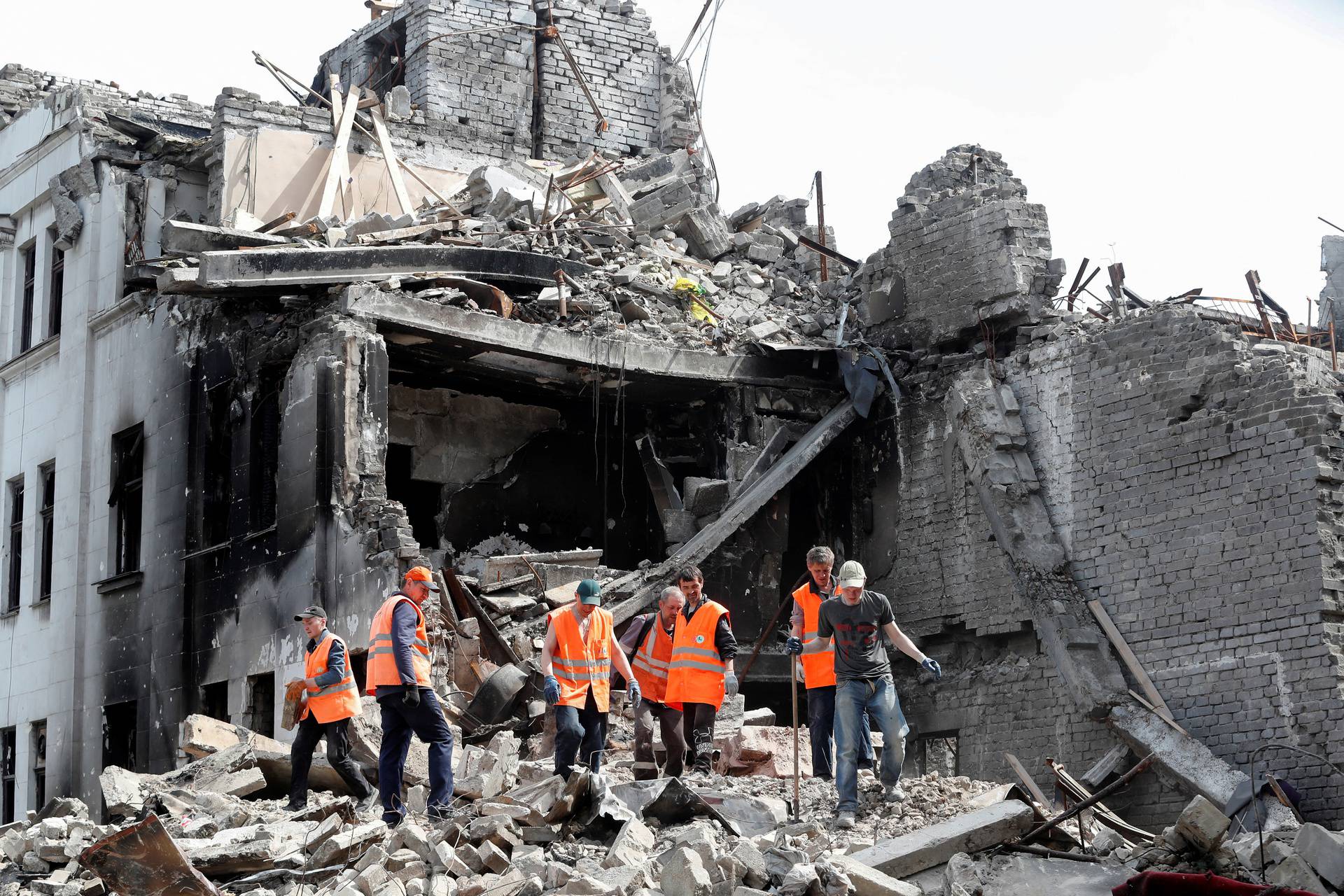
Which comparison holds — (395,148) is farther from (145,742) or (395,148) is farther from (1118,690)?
(1118,690)

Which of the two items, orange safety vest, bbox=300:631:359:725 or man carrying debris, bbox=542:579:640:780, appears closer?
man carrying debris, bbox=542:579:640:780

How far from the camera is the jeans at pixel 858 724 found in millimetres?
8750

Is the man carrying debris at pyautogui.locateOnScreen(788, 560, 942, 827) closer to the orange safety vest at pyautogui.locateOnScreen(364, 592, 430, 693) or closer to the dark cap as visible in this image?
the dark cap

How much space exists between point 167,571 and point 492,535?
3.21 meters

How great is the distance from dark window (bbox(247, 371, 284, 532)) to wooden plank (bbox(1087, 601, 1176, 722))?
716 centimetres

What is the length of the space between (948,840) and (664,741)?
2.86m

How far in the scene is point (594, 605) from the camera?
9.56 metres

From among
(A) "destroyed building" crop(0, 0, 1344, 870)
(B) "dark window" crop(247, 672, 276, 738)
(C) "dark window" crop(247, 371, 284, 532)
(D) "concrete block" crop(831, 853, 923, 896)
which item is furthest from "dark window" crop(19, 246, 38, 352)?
(D) "concrete block" crop(831, 853, 923, 896)

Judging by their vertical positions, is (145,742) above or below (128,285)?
below

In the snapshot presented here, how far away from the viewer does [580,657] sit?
944cm


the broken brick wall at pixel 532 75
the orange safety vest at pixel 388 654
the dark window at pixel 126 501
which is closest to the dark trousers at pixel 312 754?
the orange safety vest at pixel 388 654

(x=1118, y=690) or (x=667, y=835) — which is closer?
(x=667, y=835)

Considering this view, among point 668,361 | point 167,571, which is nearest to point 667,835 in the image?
point 668,361

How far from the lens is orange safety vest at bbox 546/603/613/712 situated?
9.39 meters
